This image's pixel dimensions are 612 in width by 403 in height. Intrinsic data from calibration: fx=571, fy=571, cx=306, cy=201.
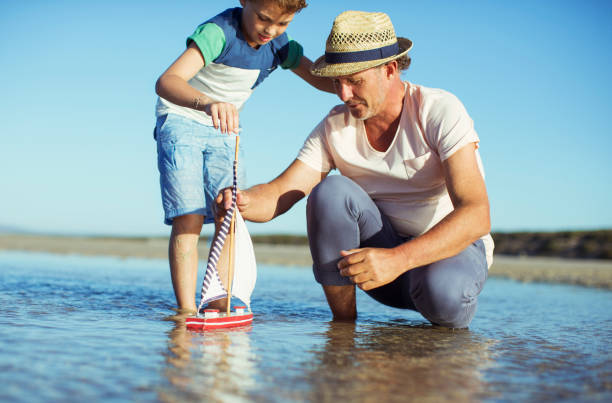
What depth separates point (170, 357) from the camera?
5.67 ft

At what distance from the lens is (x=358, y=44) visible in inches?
103

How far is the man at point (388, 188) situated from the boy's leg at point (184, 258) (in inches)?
23.0

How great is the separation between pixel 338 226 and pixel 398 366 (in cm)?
102

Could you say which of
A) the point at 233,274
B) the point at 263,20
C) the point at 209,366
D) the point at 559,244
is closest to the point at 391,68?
the point at 263,20

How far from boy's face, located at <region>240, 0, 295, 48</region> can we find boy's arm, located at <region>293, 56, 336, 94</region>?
38 centimetres

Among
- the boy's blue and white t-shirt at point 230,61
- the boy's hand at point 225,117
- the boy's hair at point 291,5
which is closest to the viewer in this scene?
the boy's hand at point 225,117

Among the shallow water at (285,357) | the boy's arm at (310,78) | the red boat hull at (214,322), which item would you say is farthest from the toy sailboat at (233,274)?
the boy's arm at (310,78)

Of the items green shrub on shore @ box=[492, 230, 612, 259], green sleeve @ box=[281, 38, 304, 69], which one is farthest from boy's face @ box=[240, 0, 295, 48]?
green shrub on shore @ box=[492, 230, 612, 259]

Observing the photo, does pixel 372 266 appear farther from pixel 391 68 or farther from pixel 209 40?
pixel 209 40

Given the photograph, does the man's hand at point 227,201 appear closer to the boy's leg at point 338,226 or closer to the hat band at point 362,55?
the boy's leg at point 338,226

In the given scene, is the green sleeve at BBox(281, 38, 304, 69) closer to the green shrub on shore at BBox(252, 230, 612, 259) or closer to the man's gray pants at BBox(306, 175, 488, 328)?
the man's gray pants at BBox(306, 175, 488, 328)

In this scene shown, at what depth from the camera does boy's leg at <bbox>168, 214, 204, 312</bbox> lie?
10.4 feet

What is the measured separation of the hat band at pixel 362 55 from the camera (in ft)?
8.50

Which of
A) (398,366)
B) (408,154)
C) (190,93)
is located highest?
(190,93)
